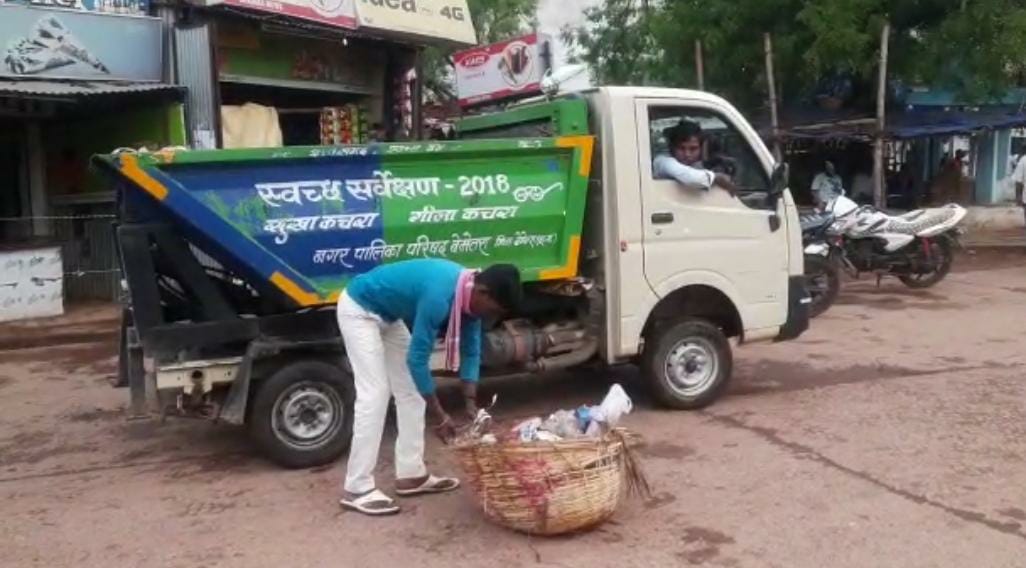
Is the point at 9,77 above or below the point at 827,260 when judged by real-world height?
above

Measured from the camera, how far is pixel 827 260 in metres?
11.2

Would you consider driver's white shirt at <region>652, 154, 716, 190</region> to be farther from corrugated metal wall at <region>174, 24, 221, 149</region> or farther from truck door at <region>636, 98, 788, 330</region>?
corrugated metal wall at <region>174, 24, 221, 149</region>

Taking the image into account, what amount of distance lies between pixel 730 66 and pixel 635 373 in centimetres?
1164

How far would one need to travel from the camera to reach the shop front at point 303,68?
11.6m

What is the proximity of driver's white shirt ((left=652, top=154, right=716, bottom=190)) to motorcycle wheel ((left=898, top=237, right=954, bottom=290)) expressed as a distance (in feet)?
21.9

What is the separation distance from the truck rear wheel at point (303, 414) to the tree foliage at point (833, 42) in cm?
1189

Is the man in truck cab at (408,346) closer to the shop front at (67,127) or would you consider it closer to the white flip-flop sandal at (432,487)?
the white flip-flop sandal at (432,487)

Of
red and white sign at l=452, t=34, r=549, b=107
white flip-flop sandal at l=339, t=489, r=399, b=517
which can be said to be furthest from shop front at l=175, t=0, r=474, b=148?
white flip-flop sandal at l=339, t=489, r=399, b=517

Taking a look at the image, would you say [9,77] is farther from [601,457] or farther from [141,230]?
[601,457]

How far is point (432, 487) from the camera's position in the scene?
5.27m

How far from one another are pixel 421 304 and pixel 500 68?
12985 mm

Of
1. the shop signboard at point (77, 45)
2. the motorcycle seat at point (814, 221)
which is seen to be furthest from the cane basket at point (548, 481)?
the shop signboard at point (77, 45)

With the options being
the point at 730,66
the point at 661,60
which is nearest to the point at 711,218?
the point at 730,66

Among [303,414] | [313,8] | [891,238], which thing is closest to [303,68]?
[313,8]
